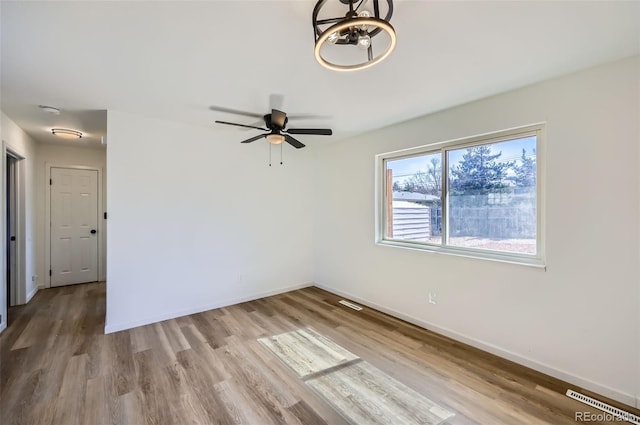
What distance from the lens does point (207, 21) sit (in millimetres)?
1686

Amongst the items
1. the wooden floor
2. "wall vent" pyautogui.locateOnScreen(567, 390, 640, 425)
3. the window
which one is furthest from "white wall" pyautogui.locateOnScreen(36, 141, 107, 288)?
"wall vent" pyautogui.locateOnScreen(567, 390, 640, 425)

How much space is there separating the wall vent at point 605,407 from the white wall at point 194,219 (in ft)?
12.2

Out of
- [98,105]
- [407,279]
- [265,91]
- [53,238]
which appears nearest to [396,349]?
[407,279]

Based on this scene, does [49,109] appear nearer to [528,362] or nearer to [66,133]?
[66,133]

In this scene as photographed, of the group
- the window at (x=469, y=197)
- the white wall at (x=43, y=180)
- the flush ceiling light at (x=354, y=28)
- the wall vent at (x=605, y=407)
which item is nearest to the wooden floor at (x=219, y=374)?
the wall vent at (x=605, y=407)

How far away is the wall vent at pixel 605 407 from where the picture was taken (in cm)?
192

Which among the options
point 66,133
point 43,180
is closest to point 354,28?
point 66,133

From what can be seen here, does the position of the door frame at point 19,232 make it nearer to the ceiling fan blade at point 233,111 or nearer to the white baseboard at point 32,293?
the white baseboard at point 32,293

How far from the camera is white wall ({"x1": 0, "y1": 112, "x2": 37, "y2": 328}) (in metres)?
3.50

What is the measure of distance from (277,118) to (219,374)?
2510 millimetres

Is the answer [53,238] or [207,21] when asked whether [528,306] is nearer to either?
[207,21]

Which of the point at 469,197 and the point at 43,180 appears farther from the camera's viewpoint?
the point at 43,180

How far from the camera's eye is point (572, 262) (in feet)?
7.55

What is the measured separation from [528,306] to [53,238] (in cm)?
710
